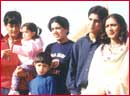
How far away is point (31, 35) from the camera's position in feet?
10.5

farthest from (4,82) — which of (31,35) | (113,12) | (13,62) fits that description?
(113,12)

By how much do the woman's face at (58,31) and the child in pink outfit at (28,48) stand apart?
98 millimetres

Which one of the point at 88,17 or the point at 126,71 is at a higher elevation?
the point at 88,17

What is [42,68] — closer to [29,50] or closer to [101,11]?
[29,50]

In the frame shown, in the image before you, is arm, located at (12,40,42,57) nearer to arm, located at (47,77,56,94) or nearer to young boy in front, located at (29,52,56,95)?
young boy in front, located at (29,52,56,95)

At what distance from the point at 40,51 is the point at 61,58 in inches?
5.7

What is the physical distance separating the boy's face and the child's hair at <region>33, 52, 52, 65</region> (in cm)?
22

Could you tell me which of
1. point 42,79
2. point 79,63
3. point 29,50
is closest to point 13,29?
point 29,50

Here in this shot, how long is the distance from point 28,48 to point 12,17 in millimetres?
237

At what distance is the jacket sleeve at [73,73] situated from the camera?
124 inches

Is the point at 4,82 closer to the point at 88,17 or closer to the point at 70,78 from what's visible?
the point at 70,78

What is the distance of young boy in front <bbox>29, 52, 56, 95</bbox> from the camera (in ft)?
10.4

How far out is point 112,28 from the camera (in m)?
3.11

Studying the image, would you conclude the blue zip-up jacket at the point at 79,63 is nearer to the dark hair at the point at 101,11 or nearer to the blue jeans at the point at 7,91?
the dark hair at the point at 101,11
